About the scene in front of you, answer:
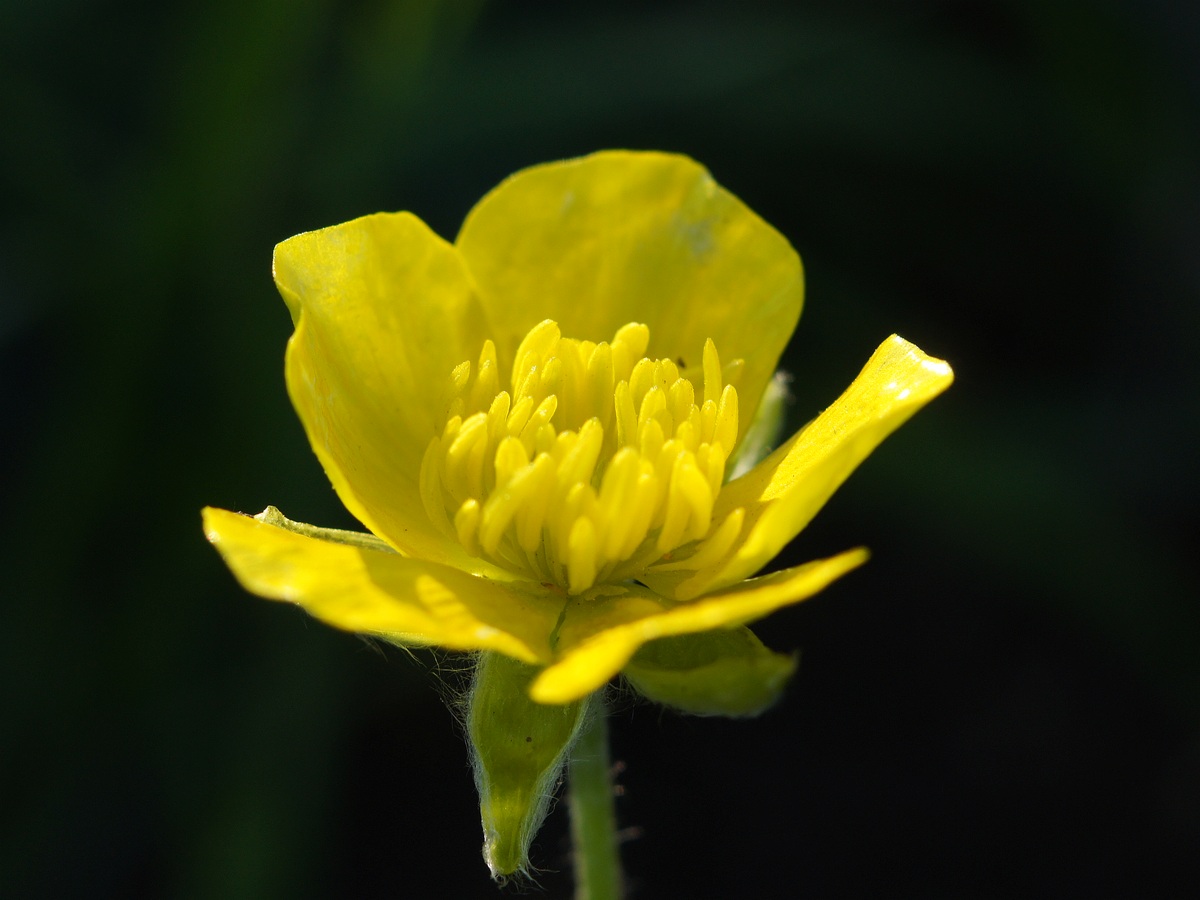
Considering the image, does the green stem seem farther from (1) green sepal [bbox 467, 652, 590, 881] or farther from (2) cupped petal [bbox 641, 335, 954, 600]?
(2) cupped petal [bbox 641, 335, 954, 600]

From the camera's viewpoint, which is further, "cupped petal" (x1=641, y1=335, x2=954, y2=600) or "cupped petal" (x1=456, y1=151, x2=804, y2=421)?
"cupped petal" (x1=456, y1=151, x2=804, y2=421)

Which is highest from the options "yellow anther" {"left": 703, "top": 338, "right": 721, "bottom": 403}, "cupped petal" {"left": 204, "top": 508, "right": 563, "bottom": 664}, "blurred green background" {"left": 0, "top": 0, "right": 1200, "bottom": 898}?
"yellow anther" {"left": 703, "top": 338, "right": 721, "bottom": 403}

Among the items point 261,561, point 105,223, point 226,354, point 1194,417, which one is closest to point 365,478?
point 261,561

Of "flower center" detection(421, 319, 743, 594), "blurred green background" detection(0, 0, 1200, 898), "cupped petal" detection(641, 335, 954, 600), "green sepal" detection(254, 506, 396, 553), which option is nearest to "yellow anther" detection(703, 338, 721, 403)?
"flower center" detection(421, 319, 743, 594)

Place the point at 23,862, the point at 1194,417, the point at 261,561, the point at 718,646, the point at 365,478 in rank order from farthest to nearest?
the point at 1194,417, the point at 23,862, the point at 365,478, the point at 718,646, the point at 261,561

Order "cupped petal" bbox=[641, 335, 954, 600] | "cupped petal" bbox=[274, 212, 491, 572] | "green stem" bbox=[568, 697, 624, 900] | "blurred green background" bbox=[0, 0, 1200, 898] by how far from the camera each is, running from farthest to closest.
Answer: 1. "blurred green background" bbox=[0, 0, 1200, 898]
2. "green stem" bbox=[568, 697, 624, 900]
3. "cupped petal" bbox=[274, 212, 491, 572]
4. "cupped petal" bbox=[641, 335, 954, 600]

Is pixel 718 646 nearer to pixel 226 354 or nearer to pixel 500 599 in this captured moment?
pixel 500 599

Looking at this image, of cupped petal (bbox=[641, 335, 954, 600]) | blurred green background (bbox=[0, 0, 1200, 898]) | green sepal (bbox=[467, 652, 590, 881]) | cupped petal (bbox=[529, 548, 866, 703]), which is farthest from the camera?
blurred green background (bbox=[0, 0, 1200, 898])
